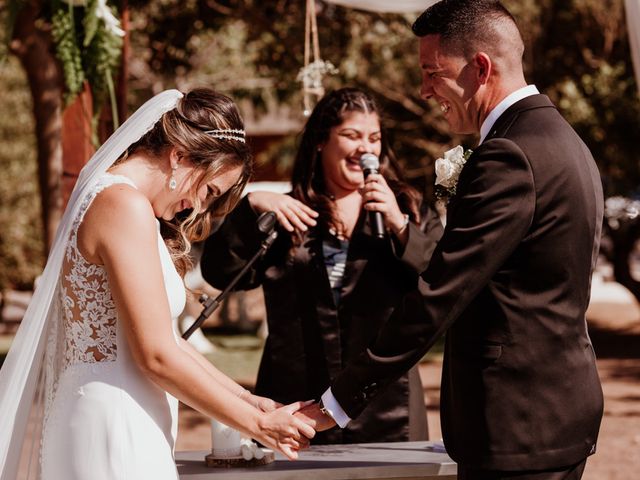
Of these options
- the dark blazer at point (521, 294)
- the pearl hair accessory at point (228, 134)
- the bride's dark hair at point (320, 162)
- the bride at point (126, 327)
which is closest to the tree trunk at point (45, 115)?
the bride's dark hair at point (320, 162)

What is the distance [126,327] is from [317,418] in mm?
691

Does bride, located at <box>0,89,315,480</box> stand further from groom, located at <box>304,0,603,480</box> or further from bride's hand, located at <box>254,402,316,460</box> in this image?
groom, located at <box>304,0,603,480</box>

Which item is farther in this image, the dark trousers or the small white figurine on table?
the small white figurine on table

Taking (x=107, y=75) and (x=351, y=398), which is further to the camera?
(x=107, y=75)

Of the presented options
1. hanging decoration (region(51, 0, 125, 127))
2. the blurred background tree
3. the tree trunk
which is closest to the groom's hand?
hanging decoration (region(51, 0, 125, 127))

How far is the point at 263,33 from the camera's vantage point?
1065cm

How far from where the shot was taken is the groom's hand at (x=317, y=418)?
9.37ft

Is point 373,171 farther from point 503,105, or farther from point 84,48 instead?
point 84,48

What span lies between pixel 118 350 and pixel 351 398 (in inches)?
26.9

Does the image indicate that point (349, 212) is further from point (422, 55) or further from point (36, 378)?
point (36, 378)

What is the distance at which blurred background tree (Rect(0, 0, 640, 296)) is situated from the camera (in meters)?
9.82

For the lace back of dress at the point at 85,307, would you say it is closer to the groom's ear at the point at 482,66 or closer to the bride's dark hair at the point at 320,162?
the groom's ear at the point at 482,66

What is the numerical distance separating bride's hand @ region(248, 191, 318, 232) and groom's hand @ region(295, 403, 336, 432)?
926 mm

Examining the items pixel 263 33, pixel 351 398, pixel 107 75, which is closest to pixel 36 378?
pixel 351 398
